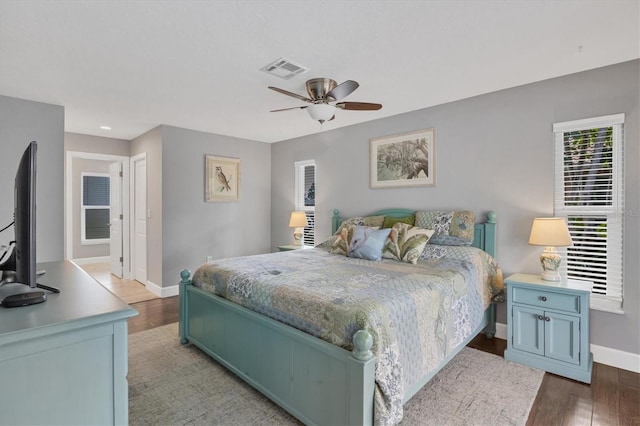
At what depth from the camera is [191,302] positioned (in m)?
2.94

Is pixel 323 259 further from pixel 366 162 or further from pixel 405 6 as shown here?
pixel 405 6

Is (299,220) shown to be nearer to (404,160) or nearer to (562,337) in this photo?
(404,160)

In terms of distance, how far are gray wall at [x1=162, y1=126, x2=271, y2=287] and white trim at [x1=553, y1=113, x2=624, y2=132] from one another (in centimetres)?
422

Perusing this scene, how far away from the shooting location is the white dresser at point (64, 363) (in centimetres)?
96

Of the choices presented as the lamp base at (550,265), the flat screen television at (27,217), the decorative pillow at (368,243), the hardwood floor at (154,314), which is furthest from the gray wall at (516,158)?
the flat screen television at (27,217)

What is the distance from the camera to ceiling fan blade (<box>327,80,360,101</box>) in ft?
7.71

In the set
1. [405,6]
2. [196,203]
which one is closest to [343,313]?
[405,6]

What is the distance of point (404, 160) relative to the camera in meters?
3.96

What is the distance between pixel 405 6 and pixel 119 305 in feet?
6.75

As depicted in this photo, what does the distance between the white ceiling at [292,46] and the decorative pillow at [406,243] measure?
1375 mm

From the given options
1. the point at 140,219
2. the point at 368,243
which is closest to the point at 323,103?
the point at 368,243

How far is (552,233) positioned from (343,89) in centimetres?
202

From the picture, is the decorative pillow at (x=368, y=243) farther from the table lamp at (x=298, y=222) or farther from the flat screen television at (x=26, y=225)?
the flat screen television at (x=26, y=225)

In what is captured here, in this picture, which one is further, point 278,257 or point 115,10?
point 278,257
